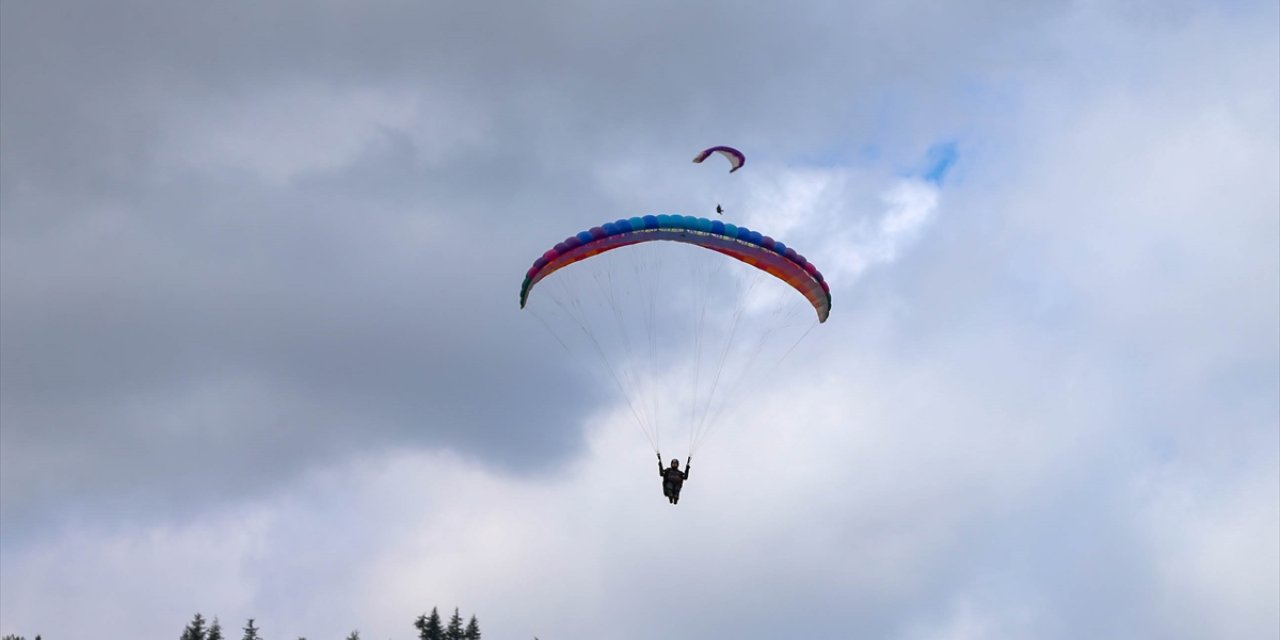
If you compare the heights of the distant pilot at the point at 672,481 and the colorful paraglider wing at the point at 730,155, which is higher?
the colorful paraglider wing at the point at 730,155

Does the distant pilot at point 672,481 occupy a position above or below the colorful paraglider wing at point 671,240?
below

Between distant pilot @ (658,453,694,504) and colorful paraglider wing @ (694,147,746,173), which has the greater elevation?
colorful paraglider wing @ (694,147,746,173)

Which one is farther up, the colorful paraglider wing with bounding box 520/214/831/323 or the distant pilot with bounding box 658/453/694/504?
the colorful paraglider wing with bounding box 520/214/831/323

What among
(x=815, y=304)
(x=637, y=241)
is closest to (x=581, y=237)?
(x=637, y=241)

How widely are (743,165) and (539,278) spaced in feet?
28.2

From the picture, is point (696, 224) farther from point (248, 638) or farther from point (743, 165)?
point (248, 638)

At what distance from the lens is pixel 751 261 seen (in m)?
56.8

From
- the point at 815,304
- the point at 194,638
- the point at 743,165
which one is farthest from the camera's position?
the point at 194,638

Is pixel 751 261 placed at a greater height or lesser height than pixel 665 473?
greater

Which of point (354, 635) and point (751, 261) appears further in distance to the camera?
point (354, 635)

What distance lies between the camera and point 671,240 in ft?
181

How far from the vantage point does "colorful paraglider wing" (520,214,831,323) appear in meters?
54.7

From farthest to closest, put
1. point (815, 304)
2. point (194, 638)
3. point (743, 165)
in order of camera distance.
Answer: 1. point (194, 638)
2. point (815, 304)
3. point (743, 165)

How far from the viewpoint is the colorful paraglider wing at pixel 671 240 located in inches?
2153
